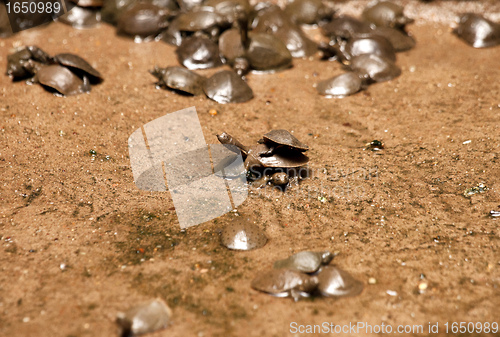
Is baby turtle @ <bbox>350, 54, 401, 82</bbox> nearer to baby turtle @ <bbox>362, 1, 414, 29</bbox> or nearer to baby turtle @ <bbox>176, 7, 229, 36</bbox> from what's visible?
baby turtle @ <bbox>362, 1, 414, 29</bbox>

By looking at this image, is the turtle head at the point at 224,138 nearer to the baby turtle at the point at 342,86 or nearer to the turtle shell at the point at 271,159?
the turtle shell at the point at 271,159

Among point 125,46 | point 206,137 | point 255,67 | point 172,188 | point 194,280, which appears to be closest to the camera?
point 194,280

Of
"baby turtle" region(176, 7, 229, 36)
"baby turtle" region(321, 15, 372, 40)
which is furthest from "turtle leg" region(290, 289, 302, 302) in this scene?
"baby turtle" region(321, 15, 372, 40)

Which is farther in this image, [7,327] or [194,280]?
[194,280]

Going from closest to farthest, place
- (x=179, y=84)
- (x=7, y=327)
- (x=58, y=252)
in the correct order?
(x=7, y=327)
(x=58, y=252)
(x=179, y=84)

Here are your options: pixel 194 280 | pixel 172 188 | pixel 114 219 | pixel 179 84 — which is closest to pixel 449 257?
pixel 194 280

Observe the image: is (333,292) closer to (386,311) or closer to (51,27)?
(386,311)

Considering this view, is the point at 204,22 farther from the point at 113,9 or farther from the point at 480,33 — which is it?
the point at 480,33
